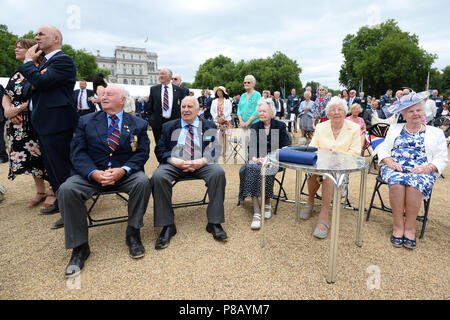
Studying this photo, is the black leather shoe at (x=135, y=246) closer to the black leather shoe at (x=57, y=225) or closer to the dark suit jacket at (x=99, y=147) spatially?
the dark suit jacket at (x=99, y=147)

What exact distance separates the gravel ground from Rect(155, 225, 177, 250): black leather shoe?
0.16 ft

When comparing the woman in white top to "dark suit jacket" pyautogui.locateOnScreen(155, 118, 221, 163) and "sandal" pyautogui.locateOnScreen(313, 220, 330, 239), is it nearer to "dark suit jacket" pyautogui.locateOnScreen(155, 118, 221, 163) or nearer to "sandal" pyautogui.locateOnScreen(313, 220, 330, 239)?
"dark suit jacket" pyautogui.locateOnScreen(155, 118, 221, 163)

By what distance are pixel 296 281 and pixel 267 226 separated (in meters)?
1.05

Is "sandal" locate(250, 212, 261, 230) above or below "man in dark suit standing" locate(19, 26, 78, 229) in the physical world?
below

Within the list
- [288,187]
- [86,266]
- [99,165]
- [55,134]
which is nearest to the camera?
[86,266]

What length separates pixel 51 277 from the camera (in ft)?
7.15

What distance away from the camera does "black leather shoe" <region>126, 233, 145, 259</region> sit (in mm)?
2447

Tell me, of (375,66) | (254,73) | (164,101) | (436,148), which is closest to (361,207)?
(436,148)

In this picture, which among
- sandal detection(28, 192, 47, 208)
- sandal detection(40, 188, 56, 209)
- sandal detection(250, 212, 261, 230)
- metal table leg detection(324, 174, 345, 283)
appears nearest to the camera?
metal table leg detection(324, 174, 345, 283)

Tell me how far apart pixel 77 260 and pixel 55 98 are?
176 cm

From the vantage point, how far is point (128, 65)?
290 ft

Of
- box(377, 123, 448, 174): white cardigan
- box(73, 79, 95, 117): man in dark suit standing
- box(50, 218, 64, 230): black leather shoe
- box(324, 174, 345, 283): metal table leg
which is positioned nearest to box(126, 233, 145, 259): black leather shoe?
A: box(50, 218, 64, 230): black leather shoe
